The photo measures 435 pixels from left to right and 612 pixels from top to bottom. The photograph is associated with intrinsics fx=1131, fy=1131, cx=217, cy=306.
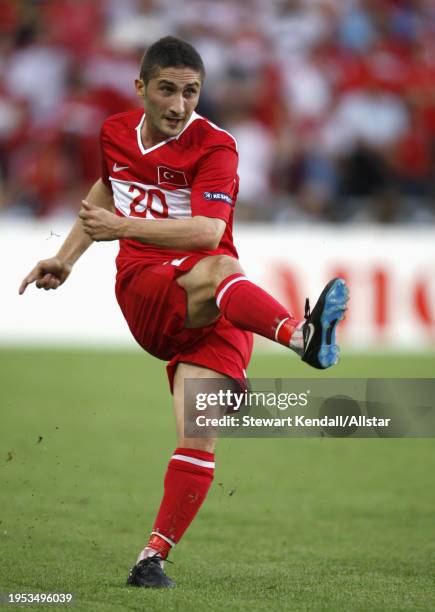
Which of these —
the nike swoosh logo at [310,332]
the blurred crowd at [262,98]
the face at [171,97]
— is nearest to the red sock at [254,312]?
the nike swoosh logo at [310,332]

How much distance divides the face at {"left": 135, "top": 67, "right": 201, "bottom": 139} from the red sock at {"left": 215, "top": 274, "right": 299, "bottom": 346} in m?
0.74

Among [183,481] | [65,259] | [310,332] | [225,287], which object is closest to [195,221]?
[225,287]

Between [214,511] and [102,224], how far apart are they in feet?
8.54

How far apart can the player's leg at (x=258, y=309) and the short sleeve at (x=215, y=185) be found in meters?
0.22

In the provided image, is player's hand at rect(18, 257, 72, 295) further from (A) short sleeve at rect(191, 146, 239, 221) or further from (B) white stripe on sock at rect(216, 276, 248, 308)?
(B) white stripe on sock at rect(216, 276, 248, 308)

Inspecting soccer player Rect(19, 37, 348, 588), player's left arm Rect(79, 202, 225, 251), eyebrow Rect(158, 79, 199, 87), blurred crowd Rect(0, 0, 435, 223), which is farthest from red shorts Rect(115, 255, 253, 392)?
blurred crowd Rect(0, 0, 435, 223)

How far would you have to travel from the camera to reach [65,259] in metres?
5.09

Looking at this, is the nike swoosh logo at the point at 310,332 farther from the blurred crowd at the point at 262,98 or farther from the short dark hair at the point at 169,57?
the blurred crowd at the point at 262,98

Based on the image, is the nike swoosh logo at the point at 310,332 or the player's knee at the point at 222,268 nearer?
the nike swoosh logo at the point at 310,332

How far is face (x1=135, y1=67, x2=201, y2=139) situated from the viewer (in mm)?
4605

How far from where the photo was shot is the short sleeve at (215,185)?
4.60m

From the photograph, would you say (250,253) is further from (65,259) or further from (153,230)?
(153,230)

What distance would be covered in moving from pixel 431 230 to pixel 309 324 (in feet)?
31.2

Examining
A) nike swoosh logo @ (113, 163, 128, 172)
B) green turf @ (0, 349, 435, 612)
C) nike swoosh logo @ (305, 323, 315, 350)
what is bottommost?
green turf @ (0, 349, 435, 612)
